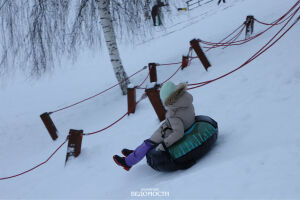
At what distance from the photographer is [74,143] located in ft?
13.1

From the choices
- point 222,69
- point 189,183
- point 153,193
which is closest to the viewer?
point 189,183

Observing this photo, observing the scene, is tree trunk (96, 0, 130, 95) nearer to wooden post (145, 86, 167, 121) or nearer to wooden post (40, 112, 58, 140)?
wooden post (40, 112, 58, 140)

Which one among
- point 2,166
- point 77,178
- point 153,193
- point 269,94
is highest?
point 269,94

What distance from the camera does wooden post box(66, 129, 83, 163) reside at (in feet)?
12.9

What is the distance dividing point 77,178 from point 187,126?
197cm

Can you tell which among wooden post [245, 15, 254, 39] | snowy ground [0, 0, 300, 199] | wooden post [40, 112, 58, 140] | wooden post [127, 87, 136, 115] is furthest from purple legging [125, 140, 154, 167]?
wooden post [245, 15, 254, 39]

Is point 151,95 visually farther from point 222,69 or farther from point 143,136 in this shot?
point 222,69

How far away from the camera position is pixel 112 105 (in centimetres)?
636

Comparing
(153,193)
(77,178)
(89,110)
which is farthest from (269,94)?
(89,110)

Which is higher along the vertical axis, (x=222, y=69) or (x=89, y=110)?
(x=222, y=69)

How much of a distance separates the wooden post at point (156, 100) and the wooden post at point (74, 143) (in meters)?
1.30

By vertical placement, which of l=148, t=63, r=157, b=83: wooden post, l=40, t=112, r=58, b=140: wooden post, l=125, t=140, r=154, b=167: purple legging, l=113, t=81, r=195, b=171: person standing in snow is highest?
l=113, t=81, r=195, b=171: person standing in snow

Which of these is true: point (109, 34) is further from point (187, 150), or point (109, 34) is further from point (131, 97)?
point (187, 150)

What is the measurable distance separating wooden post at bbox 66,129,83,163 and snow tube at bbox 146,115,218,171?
5.88 feet
